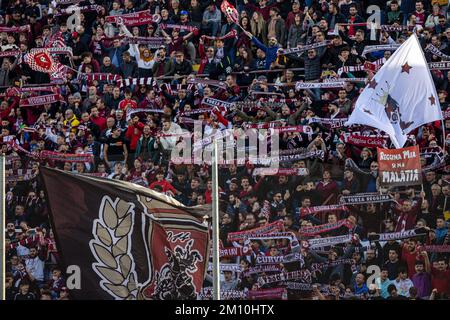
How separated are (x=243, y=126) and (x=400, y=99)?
419 cm

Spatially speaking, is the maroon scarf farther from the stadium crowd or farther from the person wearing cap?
the person wearing cap

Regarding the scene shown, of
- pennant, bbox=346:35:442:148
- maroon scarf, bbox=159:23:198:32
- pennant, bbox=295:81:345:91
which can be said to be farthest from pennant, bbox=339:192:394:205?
maroon scarf, bbox=159:23:198:32

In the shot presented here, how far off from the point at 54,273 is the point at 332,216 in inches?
115

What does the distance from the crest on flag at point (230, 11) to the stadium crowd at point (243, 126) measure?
0.40 feet

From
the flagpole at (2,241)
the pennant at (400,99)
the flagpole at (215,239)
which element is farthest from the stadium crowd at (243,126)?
the flagpole at (215,239)

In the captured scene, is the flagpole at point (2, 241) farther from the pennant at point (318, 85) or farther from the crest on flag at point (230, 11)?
the crest on flag at point (230, 11)

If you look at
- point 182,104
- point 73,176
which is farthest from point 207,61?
point 73,176

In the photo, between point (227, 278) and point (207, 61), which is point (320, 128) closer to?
point (207, 61)

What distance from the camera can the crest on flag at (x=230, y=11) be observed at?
Result: 23.0 meters

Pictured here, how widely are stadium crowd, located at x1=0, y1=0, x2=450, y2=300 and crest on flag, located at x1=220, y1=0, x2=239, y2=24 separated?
123 mm

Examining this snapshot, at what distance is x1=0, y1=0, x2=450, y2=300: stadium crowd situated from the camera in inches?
561

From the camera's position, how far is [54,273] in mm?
13867

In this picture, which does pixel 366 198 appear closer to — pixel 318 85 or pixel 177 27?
pixel 318 85
